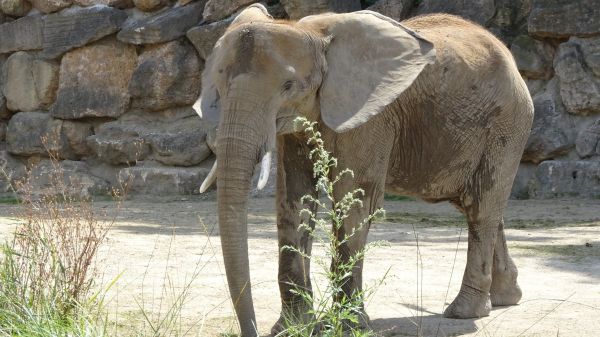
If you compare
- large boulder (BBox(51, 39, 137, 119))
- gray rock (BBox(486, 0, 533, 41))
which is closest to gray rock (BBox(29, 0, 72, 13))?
large boulder (BBox(51, 39, 137, 119))

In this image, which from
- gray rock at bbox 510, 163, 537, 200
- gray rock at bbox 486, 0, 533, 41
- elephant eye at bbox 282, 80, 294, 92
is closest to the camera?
elephant eye at bbox 282, 80, 294, 92

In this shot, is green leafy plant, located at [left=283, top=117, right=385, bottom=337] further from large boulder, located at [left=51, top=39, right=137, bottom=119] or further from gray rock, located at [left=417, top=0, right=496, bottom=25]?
large boulder, located at [left=51, top=39, right=137, bottom=119]

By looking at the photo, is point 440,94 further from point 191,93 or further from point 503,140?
point 191,93

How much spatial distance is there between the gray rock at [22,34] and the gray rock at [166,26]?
1328mm

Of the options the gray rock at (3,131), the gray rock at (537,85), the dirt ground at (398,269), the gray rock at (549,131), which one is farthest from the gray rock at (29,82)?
the gray rock at (549,131)

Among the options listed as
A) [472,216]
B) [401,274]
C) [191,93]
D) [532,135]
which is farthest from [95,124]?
[472,216]

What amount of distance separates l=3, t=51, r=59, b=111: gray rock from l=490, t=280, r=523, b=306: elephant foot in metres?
8.12

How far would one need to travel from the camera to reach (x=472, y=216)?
5.89 meters

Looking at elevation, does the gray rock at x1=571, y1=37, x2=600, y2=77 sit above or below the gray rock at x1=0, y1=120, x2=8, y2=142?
above

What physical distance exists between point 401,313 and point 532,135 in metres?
5.35

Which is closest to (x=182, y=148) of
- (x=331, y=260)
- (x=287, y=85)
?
(x=287, y=85)

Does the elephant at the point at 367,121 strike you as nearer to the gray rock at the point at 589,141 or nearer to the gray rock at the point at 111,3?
the gray rock at the point at 589,141

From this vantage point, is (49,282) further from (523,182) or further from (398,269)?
(523,182)

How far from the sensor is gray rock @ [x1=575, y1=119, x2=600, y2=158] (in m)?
10.4
